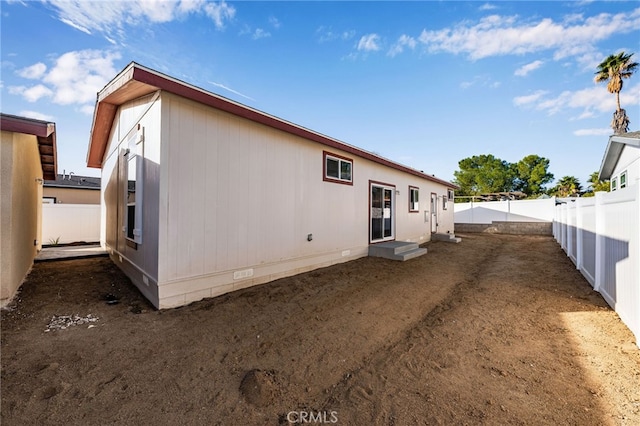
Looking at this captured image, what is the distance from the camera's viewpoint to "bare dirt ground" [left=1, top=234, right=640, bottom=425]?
1.93 meters

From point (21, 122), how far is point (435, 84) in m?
12.1

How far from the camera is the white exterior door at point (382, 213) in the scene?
8.59 metres

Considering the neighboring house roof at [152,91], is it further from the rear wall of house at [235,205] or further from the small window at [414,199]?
the small window at [414,199]

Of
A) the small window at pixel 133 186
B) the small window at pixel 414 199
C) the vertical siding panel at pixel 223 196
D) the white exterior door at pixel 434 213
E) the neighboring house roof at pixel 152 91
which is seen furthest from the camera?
the white exterior door at pixel 434 213

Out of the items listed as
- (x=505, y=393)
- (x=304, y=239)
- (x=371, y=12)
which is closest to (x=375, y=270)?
(x=304, y=239)

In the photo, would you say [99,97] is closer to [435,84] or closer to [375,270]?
[375,270]

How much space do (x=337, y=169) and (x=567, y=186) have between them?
29.6 meters

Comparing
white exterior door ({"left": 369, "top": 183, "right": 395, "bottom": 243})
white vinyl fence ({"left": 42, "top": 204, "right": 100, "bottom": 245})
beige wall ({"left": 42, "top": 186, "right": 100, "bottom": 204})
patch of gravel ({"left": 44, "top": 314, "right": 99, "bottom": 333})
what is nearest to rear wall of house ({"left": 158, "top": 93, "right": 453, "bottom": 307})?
patch of gravel ({"left": 44, "top": 314, "right": 99, "bottom": 333})

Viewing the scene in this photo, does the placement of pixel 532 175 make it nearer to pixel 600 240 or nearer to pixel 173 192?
pixel 600 240

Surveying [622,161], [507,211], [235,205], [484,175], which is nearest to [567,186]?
[484,175]

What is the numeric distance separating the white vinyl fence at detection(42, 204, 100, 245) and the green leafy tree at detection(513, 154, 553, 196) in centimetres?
3436

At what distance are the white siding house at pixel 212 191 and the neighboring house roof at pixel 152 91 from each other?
0.02m

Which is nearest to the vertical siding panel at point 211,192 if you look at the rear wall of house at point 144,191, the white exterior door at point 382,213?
the rear wall of house at point 144,191

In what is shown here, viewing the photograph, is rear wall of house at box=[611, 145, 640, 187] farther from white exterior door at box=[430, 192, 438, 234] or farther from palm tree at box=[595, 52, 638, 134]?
palm tree at box=[595, 52, 638, 134]
